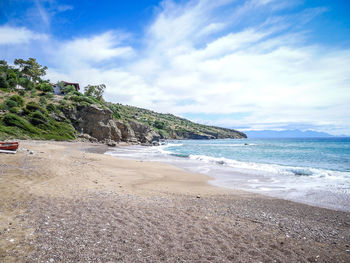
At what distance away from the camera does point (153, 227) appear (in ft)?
17.5

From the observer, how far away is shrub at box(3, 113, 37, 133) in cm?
2891

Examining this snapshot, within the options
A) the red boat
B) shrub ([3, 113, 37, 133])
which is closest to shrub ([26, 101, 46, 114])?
shrub ([3, 113, 37, 133])

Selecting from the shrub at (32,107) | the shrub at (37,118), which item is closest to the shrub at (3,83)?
the shrub at (32,107)

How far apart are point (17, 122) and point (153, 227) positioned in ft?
114

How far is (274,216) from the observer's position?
6.82 m

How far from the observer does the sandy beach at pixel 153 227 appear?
409 cm

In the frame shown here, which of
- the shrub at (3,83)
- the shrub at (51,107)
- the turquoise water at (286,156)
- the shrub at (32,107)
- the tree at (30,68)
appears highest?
the tree at (30,68)

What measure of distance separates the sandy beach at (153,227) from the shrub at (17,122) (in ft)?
89.4

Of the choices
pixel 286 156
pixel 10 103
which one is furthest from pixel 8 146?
pixel 286 156

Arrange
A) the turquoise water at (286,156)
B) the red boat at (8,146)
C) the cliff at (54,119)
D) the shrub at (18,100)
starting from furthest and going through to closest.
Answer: the shrub at (18,100), the cliff at (54,119), the turquoise water at (286,156), the red boat at (8,146)

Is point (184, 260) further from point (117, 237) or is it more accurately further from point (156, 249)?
point (117, 237)

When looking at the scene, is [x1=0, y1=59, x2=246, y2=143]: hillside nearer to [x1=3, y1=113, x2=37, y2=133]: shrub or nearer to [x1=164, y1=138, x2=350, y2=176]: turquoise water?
[x1=3, y1=113, x2=37, y2=133]: shrub

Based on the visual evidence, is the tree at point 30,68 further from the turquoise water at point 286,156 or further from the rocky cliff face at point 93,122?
the turquoise water at point 286,156

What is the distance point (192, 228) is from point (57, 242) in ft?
11.1
